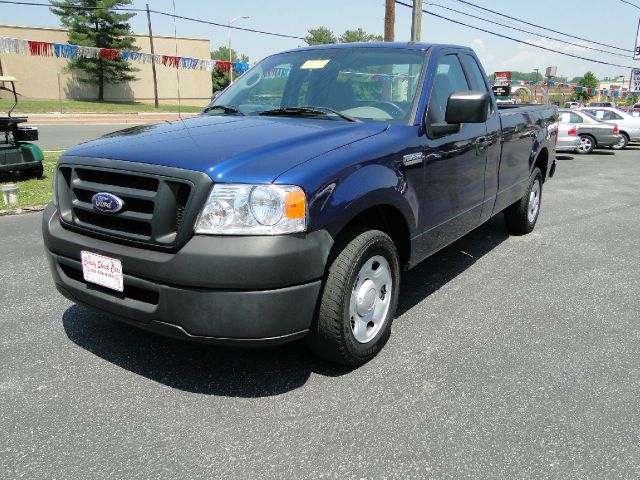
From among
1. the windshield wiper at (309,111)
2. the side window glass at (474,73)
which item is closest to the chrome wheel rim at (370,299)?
the windshield wiper at (309,111)

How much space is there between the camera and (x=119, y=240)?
2.55 m

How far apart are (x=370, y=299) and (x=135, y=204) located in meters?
1.34

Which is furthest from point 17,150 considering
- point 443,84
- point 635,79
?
point 635,79

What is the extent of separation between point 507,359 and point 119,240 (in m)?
2.28

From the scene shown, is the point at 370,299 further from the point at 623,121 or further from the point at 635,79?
the point at 635,79

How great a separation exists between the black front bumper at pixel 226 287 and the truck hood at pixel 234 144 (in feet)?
1.09

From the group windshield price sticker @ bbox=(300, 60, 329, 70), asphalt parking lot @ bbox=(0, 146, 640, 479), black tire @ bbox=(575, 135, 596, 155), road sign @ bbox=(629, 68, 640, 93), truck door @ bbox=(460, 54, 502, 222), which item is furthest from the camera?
road sign @ bbox=(629, 68, 640, 93)

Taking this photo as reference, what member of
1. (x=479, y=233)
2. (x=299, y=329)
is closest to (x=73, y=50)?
(x=479, y=233)

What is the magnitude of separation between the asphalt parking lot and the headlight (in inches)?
36.5

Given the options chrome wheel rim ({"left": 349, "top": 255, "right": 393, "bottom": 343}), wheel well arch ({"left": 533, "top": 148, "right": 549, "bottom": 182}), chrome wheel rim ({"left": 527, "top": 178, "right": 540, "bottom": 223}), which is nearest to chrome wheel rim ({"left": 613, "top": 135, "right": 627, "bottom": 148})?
wheel well arch ({"left": 533, "top": 148, "right": 549, "bottom": 182})

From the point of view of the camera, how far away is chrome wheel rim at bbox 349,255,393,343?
9.41 feet

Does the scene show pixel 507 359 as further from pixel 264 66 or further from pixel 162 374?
pixel 264 66

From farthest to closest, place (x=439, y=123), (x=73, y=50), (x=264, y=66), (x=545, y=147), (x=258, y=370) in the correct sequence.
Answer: (x=73, y=50) → (x=545, y=147) → (x=264, y=66) → (x=439, y=123) → (x=258, y=370)

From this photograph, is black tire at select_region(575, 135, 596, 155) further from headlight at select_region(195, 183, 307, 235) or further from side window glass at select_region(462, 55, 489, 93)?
headlight at select_region(195, 183, 307, 235)
